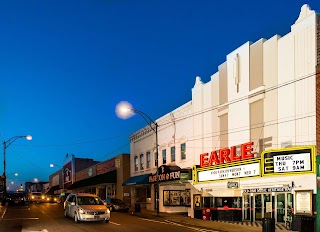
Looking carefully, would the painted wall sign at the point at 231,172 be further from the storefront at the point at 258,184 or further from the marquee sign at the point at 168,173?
the marquee sign at the point at 168,173

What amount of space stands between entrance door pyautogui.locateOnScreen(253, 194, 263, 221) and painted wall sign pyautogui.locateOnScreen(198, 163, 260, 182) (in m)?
1.84

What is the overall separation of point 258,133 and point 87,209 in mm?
10214

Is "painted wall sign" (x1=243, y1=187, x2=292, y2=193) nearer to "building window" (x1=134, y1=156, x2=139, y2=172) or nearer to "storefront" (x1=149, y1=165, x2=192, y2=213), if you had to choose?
"storefront" (x1=149, y1=165, x2=192, y2=213)

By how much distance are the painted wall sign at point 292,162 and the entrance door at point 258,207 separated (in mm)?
3866

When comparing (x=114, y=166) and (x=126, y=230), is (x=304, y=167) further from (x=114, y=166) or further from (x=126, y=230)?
(x=114, y=166)

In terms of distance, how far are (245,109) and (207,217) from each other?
707cm

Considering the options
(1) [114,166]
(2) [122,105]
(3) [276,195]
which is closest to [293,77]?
(3) [276,195]

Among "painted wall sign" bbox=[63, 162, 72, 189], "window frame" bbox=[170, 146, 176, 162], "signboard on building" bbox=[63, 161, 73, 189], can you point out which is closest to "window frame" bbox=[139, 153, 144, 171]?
"window frame" bbox=[170, 146, 176, 162]

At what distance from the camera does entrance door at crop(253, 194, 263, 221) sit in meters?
23.8

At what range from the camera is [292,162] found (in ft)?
64.7

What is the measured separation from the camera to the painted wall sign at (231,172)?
2211 cm

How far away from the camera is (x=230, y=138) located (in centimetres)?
2644

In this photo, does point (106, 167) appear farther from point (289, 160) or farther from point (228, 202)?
point (289, 160)

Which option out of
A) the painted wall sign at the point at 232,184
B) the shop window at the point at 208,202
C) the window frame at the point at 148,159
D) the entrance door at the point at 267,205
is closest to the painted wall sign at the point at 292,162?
the entrance door at the point at 267,205
